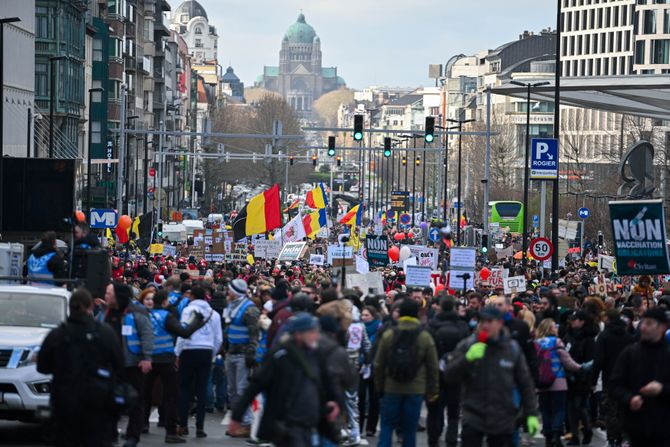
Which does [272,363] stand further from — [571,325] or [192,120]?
[192,120]

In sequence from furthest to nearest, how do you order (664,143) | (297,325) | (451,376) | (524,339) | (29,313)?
1. (664,143)
2. (29,313)
3. (524,339)
4. (451,376)
5. (297,325)

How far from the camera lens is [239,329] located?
58.2 feet

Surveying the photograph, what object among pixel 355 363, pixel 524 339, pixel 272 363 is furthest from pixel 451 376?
pixel 355 363

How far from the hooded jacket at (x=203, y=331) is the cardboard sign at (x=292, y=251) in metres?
24.7

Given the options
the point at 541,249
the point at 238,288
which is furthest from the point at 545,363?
the point at 541,249

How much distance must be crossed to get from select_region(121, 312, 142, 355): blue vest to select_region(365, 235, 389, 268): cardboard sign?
2220cm

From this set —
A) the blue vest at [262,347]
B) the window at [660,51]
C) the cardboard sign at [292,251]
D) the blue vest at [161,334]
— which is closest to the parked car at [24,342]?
the blue vest at [161,334]

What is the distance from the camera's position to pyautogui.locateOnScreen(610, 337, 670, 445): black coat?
12.6 m

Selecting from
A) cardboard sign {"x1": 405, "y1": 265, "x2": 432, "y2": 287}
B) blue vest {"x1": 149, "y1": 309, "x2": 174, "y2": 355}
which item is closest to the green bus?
cardboard sign {"x1": 405, "y1": 265, "x2": 432, "y2": 287}

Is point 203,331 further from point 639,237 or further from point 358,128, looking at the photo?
point 358,128

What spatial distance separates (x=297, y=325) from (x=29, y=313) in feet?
21.2

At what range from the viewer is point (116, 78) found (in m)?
94.4

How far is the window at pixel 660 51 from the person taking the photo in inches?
4796

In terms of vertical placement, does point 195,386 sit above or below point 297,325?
below
